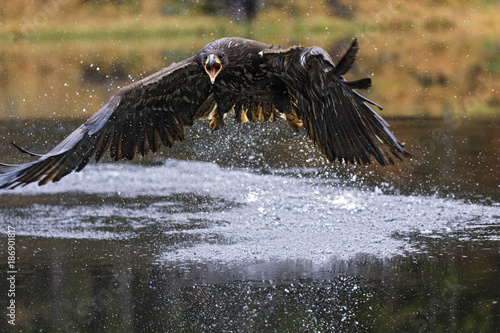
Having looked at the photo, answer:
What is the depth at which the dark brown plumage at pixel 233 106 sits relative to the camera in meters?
4.38

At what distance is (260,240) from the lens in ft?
18.2

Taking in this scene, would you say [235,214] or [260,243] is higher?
[235,214]

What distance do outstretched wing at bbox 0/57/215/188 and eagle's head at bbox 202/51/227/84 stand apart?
158 mm

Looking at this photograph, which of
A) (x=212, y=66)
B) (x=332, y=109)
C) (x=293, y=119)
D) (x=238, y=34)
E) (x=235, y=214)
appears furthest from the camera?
(x=238, y=34)

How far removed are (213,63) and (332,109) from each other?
858 millimetres

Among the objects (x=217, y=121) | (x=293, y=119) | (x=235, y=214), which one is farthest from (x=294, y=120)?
(x=235, y=214)

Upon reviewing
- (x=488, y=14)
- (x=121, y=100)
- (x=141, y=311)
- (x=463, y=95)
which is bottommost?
(x=141, y=311)

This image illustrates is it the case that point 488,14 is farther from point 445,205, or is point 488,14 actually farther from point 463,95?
point 445,205

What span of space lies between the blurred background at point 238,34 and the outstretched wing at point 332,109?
8049mm

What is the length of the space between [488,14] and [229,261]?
14.1 metres

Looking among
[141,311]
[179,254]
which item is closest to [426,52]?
[179,254]

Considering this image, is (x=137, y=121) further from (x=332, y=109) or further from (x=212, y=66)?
(x=332, y=109)

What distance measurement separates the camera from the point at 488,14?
17.4 m

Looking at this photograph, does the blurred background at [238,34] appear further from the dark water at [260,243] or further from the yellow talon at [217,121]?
the yellow talon at [217,121]
